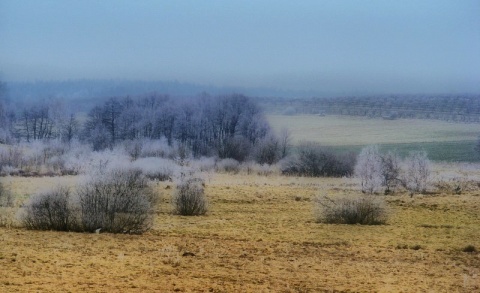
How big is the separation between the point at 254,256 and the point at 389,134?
1869 cm

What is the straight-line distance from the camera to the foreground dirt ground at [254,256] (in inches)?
351

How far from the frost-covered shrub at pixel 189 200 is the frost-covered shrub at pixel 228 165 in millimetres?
8464

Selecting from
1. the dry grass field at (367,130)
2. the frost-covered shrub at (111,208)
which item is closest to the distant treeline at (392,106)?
the dry grass field at (367,130)

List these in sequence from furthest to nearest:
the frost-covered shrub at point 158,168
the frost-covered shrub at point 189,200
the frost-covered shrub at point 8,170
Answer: the frost-covered shrub at point 8,170, the frost-covered shrub at point 158,168, the frost-covered shrub at point 189,200

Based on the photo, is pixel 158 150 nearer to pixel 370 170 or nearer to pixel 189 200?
pixel 189 200

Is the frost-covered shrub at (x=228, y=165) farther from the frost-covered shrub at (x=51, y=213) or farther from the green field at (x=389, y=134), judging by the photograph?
the frost-covered shrub at (x=51, y=213)

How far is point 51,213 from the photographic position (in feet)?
43.6

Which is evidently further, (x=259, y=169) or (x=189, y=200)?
(x=259, y=169)

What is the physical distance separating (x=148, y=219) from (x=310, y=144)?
14.1 m

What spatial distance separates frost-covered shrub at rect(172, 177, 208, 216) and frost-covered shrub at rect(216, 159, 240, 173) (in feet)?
27.8

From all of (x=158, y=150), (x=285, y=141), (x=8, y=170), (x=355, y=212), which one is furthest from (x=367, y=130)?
(x=8, y=170)

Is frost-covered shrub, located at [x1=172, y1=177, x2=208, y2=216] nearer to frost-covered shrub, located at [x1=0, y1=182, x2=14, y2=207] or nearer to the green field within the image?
frost-covered shrub, located at [x1=0, y1=182, x2=14, y2=207]

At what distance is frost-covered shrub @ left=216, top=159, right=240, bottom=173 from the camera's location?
26.1m

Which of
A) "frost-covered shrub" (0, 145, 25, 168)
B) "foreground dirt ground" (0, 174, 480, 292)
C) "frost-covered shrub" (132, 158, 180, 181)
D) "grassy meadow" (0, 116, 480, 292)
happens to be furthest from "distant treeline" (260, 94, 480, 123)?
"frost-covered shrub" (0, 145, 25, 168)
